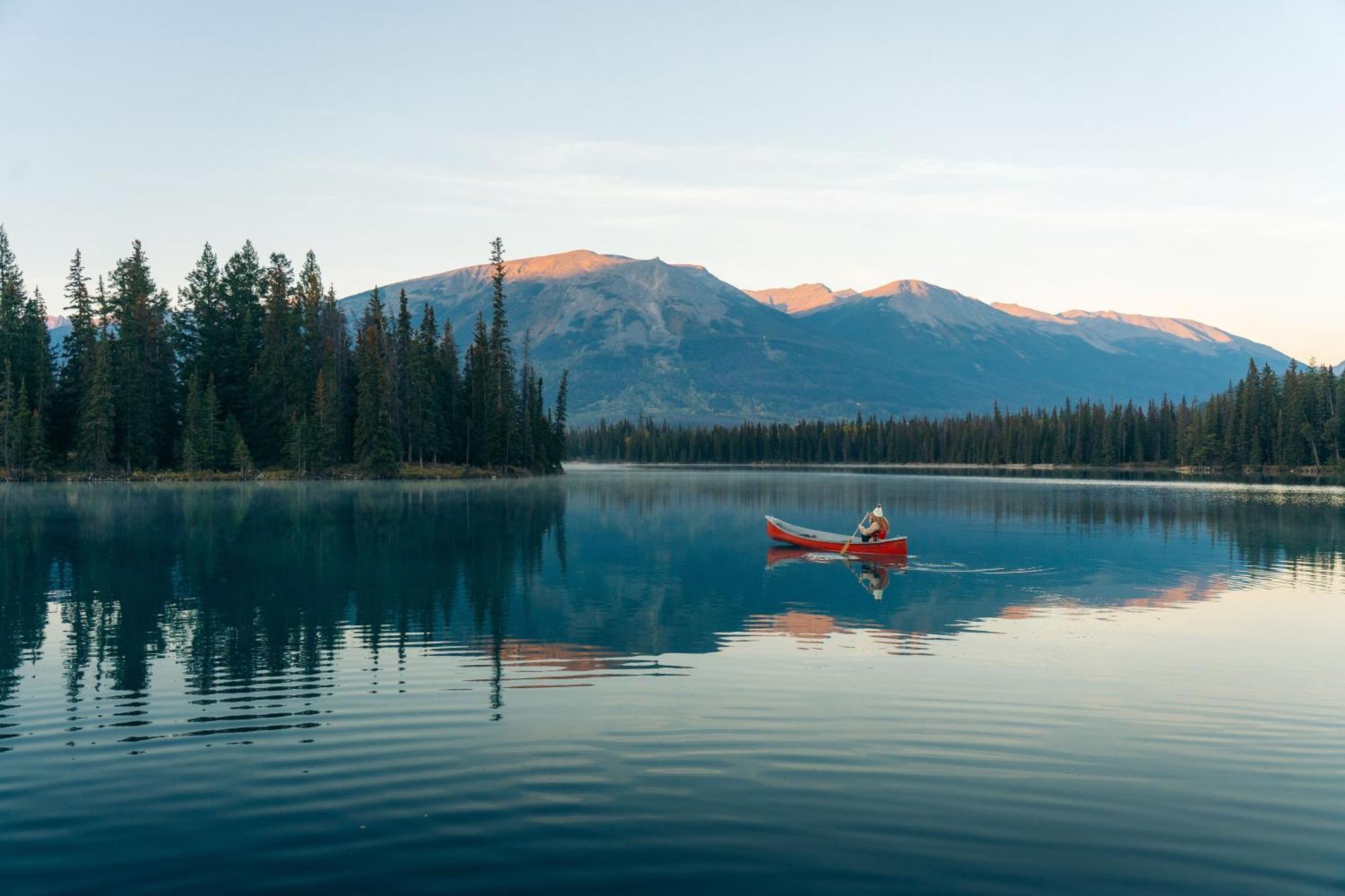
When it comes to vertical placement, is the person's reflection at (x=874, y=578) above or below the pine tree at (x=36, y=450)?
below

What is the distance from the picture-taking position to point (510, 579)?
41.4 metres

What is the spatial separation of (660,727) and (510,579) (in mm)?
24008

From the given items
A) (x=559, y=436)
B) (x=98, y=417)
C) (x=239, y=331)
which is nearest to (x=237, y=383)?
(x=239, y=331)

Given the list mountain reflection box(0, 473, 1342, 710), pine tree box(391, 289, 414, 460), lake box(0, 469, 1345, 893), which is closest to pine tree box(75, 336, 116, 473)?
pine tree box(391, 289, 414, 460)

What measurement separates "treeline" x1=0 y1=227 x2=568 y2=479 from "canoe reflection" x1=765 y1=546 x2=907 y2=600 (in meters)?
93.8

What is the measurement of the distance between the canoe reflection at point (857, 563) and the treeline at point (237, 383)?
9385cm

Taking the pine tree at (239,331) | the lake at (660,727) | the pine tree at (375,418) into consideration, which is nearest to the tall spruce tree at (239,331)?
the pine tree at (239,331)

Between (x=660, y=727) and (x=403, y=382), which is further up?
(x=403, y=382)

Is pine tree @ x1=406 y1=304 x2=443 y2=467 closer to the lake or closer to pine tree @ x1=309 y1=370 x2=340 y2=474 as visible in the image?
pine tree @ x1=309 y1=370 x2=340 y2=474

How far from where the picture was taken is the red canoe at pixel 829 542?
52.2m

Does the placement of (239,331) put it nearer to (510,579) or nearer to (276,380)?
(276,380)

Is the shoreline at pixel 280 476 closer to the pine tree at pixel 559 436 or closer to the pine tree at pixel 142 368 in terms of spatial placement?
the pine tree at pixel 142 368

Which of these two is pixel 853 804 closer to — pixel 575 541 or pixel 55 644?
pixel 55 644

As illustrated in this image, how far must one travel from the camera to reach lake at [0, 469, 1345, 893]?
12.3 meters
